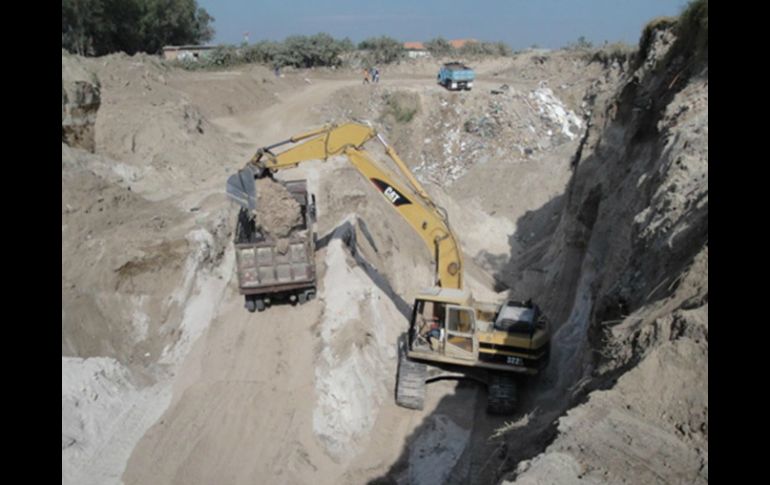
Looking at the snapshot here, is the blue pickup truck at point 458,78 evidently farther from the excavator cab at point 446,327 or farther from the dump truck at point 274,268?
the excavator cab at point 446,327

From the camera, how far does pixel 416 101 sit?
3456 centimetres

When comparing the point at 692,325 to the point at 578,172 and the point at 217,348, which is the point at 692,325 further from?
the point at 578,172

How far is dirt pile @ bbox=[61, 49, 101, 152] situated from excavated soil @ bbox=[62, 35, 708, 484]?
87cm

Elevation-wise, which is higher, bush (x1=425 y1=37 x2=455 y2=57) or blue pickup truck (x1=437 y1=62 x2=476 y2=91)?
bush (x1=425 y1=37 x2=455 y2=57)

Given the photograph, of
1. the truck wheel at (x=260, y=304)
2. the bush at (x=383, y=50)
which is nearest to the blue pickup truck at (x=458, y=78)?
the bush at (x=383, y=50)

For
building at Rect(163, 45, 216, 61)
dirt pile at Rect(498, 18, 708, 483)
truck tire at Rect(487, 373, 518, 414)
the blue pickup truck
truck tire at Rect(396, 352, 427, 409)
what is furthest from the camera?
building at Rect(163, 45, 216, 61)

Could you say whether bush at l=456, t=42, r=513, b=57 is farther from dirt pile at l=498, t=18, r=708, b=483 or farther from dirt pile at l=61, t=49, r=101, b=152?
dirt pile at l=61, t=49, r=101, b=152

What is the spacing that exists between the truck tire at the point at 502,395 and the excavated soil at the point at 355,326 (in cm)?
35

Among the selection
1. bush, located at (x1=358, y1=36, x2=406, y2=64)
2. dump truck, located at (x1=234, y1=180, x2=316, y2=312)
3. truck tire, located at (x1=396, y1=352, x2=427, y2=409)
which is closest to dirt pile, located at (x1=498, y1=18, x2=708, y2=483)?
truck tire, located at (x1=396, y1=352, x2=427, y2=409)

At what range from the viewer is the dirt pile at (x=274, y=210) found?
13391mm

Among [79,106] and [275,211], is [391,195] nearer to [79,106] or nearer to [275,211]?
[275,211]

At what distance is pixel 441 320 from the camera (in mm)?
11562

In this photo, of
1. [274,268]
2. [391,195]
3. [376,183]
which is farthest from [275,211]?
[391,195]

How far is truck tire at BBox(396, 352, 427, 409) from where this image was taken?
11.7m
